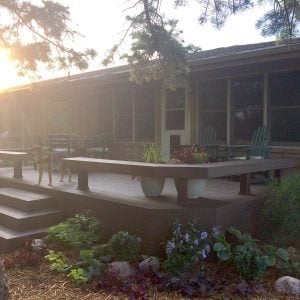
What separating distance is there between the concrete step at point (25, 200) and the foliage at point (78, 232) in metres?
0.65

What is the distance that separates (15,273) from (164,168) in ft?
6.11

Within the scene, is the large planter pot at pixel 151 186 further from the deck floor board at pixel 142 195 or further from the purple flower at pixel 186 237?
the purple flower at pixel 186 237

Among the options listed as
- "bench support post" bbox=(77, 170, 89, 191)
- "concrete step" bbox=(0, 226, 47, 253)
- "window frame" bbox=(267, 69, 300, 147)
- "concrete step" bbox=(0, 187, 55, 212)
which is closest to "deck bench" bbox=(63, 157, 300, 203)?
"bench support post" bbox=(77, 170, 89, 191)

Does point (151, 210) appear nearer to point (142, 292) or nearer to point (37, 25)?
point (142, 292)

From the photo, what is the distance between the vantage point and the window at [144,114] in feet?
32.2

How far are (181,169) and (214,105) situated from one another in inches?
178

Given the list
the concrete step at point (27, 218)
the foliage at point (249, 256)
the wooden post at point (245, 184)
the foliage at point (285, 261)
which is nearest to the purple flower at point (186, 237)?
the foliage at point (249, 256)

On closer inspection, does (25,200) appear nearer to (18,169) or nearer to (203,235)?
(18,169)

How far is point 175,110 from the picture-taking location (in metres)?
9.16

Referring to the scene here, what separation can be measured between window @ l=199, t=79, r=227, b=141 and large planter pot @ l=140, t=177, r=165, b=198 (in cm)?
372

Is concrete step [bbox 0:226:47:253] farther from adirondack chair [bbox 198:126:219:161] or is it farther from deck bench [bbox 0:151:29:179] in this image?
adirondack chair [bbox 198:126:219:161]

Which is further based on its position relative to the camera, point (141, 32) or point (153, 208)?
point (141, 32)

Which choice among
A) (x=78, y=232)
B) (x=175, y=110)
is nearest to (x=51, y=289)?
(x=78, y=232)

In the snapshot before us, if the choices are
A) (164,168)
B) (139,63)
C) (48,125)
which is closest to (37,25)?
(139,63)
